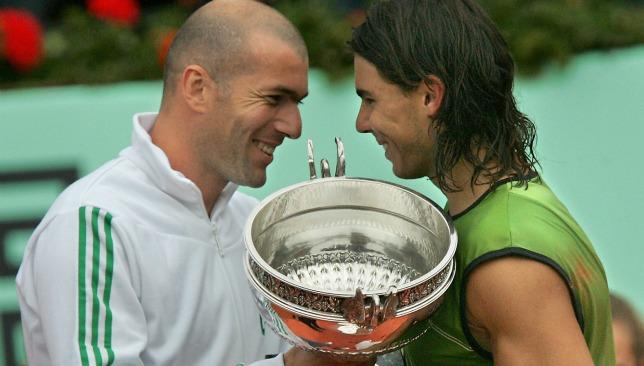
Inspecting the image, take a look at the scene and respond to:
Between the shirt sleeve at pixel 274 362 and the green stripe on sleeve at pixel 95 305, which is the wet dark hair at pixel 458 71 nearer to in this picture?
the shirt sleeve at pixel 274 362

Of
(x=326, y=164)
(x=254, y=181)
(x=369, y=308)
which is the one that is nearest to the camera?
(x=369, y=308)

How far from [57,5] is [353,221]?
8.48ft

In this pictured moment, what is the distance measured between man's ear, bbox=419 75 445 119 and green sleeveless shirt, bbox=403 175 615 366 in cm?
23

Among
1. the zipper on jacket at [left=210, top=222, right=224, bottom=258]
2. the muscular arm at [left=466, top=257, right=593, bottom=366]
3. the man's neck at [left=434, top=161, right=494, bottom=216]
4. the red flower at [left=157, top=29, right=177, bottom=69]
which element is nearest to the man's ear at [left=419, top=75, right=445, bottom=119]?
the man's neck at [left=434, top=161, right=494, bottom=216]

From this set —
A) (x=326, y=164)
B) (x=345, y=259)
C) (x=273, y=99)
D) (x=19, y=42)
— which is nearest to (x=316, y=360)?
(x=345, y=259)

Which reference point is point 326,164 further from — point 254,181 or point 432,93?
point 254,181

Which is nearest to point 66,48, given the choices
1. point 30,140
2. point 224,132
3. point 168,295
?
point 30,140

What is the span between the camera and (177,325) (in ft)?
10.5

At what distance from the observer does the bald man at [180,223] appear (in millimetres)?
3018

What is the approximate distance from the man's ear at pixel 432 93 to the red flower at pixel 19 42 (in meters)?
2.23

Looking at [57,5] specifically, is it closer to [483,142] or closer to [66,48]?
[66,48]

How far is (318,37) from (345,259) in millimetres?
1896

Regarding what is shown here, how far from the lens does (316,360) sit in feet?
9.46

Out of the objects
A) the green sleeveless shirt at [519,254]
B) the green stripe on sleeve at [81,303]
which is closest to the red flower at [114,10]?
the green stripe on sleeve at [81,303]
